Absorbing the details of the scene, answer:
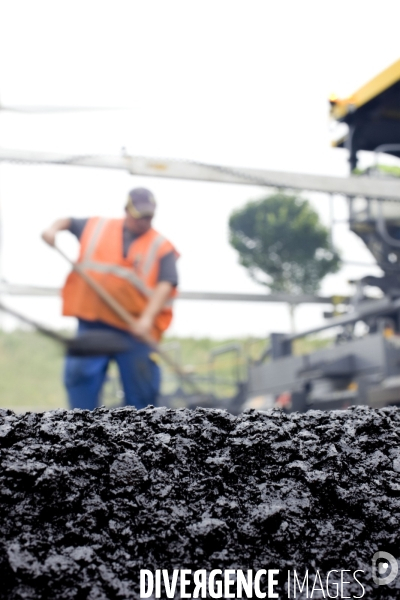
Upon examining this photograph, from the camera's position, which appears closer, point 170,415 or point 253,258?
point 170,415

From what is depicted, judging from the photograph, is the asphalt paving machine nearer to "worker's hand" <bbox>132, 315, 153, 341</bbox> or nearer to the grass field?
"worker's hand" <bbox>132, 315, 153, 341</bbox>

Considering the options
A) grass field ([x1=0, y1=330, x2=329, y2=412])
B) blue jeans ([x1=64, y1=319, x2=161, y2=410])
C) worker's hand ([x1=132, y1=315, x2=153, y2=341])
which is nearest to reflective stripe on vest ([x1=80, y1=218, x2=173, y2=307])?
worker's hand ([x1=132, y1=315, x2=153, y2=341])

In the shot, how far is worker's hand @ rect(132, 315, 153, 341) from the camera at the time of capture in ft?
13.5

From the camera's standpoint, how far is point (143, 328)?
4117 millimetres

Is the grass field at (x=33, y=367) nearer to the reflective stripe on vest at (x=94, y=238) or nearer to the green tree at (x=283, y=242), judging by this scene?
the green tree at (x=283, y=242)

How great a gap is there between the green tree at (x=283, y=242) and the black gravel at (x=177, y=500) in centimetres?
1694

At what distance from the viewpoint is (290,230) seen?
18938 mm

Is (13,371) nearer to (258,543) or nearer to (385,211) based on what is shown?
(385,211)

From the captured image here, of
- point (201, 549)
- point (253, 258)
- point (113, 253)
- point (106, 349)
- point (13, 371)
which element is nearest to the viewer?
point (201, 549)

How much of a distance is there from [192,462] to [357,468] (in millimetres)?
252

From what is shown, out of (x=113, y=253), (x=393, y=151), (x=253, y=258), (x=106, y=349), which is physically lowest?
(x=106, y=349)

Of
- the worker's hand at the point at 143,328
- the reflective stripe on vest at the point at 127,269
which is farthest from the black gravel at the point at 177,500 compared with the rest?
the reflective stripe on vest at the point at 127,269

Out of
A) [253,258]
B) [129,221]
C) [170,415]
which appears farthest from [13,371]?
[170,415]

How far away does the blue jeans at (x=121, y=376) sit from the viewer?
3.94 m
